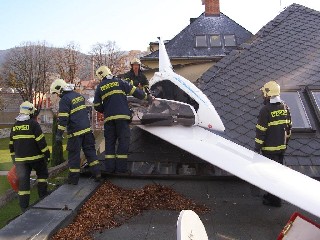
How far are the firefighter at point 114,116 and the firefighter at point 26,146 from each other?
1.19 meters

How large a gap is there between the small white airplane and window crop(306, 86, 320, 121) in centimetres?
215

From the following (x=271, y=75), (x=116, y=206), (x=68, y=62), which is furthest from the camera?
(x=68, y=62)

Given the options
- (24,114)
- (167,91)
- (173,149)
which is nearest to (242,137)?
(173,149)

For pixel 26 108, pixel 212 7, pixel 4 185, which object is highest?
pixel 212 7

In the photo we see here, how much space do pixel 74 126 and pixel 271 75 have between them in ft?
16.0

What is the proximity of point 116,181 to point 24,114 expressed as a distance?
205 centimetres

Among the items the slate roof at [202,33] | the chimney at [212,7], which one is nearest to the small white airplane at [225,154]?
the slate roof at [202,33]

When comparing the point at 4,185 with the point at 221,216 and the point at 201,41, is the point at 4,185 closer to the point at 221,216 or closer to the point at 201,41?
the point at 221,216

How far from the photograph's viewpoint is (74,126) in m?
6.20

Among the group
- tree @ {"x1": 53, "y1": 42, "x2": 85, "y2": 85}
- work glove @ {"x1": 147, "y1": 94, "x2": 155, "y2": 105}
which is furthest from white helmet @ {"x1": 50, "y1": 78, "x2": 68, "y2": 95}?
tree @ {"x1": 53, "y1": 42, "x2": 85, "y2": 85}

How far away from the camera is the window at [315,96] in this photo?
7.15m

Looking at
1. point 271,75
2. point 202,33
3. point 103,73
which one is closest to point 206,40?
point 202,33

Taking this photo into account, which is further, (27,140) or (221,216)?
(27,140)

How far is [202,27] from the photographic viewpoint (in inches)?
1042
